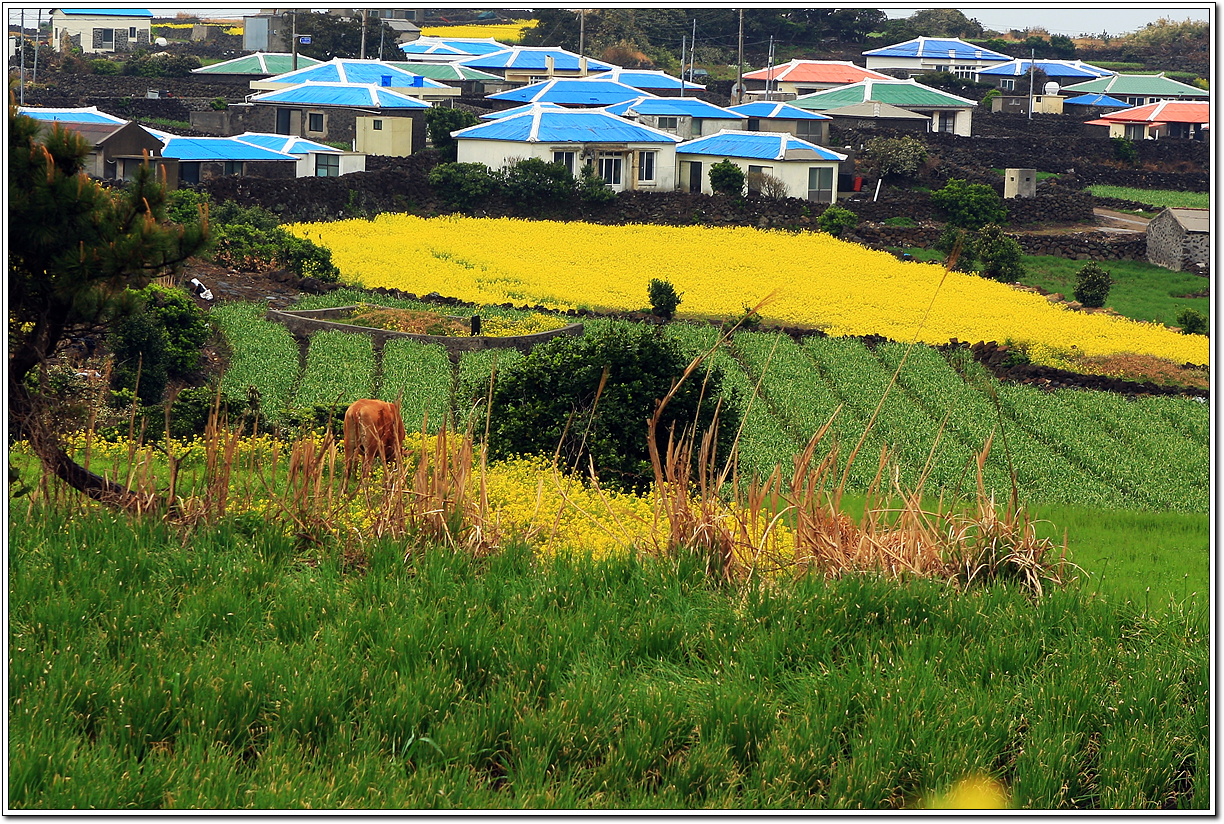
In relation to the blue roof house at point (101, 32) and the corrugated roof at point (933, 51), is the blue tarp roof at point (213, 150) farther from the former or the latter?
the corrugated roof at point (933, 51)

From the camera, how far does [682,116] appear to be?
193ft

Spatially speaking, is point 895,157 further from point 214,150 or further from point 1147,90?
point 1147,90

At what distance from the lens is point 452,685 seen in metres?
6.00

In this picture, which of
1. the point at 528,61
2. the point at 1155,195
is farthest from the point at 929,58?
the point at 1155,195

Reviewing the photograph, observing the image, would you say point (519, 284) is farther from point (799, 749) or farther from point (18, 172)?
point (799, 749)

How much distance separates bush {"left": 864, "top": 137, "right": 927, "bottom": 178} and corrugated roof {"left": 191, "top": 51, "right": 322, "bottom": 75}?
31197mm

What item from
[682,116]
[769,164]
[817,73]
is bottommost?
[769,164]

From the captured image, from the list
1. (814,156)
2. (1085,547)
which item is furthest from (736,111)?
(1085,547)

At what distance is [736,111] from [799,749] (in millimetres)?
55210

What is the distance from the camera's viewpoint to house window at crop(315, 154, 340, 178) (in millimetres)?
45562

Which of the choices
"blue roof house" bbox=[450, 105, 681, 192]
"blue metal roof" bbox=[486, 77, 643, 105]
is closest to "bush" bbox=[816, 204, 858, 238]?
"blue roof house" bbox=[450, 105, 681, 192]

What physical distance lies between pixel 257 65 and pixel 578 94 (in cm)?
2154

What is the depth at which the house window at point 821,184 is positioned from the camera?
159 feet

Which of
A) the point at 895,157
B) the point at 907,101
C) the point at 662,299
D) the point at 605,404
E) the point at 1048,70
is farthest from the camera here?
the point at 1048,70
